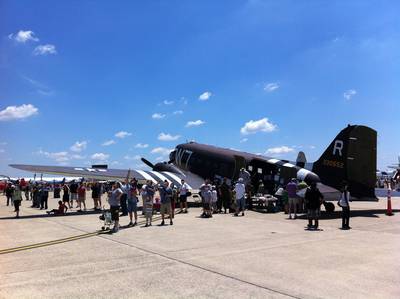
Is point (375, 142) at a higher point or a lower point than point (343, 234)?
higher

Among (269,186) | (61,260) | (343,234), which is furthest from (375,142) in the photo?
(61,260)

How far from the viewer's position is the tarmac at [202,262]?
6.18 meters

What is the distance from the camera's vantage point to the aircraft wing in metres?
20.8

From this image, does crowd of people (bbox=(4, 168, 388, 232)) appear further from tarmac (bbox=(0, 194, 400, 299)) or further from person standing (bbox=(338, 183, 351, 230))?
tarmac (bbox=(0, 194, 400, 299))

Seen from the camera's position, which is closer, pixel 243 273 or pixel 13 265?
pixel 243 273

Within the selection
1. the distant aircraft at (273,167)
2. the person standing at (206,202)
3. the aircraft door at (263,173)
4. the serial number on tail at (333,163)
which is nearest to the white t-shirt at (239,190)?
the person standing at (206,202)

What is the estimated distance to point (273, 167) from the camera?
21625 mm

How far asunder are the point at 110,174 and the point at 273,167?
9.25 meters

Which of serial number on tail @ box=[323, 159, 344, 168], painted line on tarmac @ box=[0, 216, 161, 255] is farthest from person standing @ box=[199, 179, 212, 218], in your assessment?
serial number on tail @ box=[323, 159, 344, 168]

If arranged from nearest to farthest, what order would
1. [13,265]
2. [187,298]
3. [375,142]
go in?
[187,298] < [13,265] < [375,142]

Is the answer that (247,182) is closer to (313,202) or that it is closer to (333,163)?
(333,163)

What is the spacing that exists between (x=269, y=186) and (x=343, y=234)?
10.1 m

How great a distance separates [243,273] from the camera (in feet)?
23.5

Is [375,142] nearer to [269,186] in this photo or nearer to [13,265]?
[269,186]
